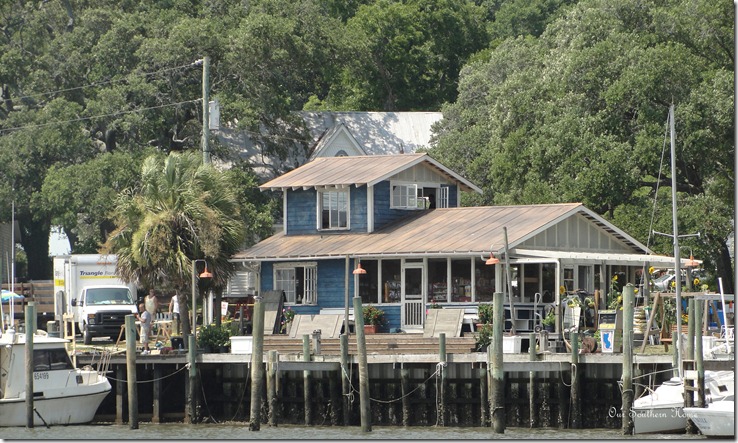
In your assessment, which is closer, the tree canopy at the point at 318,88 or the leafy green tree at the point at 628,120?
the leafy green tree at the point at 628,120

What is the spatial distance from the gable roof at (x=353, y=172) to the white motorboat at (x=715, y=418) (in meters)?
16.9

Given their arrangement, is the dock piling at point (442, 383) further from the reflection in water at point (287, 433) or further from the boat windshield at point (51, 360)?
the boat windshield at point (51, 360)

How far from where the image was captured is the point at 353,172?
4831 cm

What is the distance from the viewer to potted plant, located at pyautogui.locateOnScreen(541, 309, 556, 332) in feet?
131

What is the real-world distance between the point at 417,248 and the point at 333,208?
5.68m

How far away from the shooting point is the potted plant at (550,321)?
39831 mm

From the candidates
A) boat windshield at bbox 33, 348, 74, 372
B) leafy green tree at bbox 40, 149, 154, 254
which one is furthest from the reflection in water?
leafy green tree at bbox 40, 149, 154, 254

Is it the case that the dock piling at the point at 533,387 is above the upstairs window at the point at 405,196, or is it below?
below

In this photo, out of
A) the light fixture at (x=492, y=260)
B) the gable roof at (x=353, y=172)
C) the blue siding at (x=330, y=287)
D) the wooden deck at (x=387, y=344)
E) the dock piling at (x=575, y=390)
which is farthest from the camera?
the gable roof at (x=353, y=172)

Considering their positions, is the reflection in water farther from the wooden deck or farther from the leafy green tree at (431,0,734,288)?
the leafy green tree at (431,0,734,288)

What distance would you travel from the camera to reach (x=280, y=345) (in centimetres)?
4072

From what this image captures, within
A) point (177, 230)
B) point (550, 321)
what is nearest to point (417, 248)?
point (550, 321)

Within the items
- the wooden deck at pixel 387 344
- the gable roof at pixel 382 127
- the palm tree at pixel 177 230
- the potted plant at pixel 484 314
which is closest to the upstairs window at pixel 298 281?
the palm tree at pixel 177 230

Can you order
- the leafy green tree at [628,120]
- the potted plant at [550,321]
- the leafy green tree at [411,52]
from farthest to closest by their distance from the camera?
the leafy green tree at [411,52] < the leafy green tree at [628,120] < the potted plant at [550,321]
